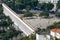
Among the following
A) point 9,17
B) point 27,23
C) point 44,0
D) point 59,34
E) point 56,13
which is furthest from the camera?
point 44,0

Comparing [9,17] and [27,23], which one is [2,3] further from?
[27,23]

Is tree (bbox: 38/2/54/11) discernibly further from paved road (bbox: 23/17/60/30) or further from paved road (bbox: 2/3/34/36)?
paved road (bbox: 23/17/60/30)

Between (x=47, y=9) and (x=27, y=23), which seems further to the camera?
(x=47, y=9)

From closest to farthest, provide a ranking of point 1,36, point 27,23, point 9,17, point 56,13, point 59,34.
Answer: point 59,34
point 1,36
point 27,23
point 9,17
point 56,13

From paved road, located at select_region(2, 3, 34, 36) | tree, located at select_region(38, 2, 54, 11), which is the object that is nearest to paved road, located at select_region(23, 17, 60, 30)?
paved road, located at select_region(2, 3, 34, 36)

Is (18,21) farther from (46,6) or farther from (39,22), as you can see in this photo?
(46,6)

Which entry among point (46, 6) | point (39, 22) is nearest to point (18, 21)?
point (39, 22)

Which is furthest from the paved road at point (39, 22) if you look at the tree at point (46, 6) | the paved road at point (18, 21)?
the tree at point (46, 6)

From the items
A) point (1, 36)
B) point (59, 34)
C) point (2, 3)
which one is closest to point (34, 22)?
point (1, 36)

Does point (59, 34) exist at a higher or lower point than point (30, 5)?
higher
